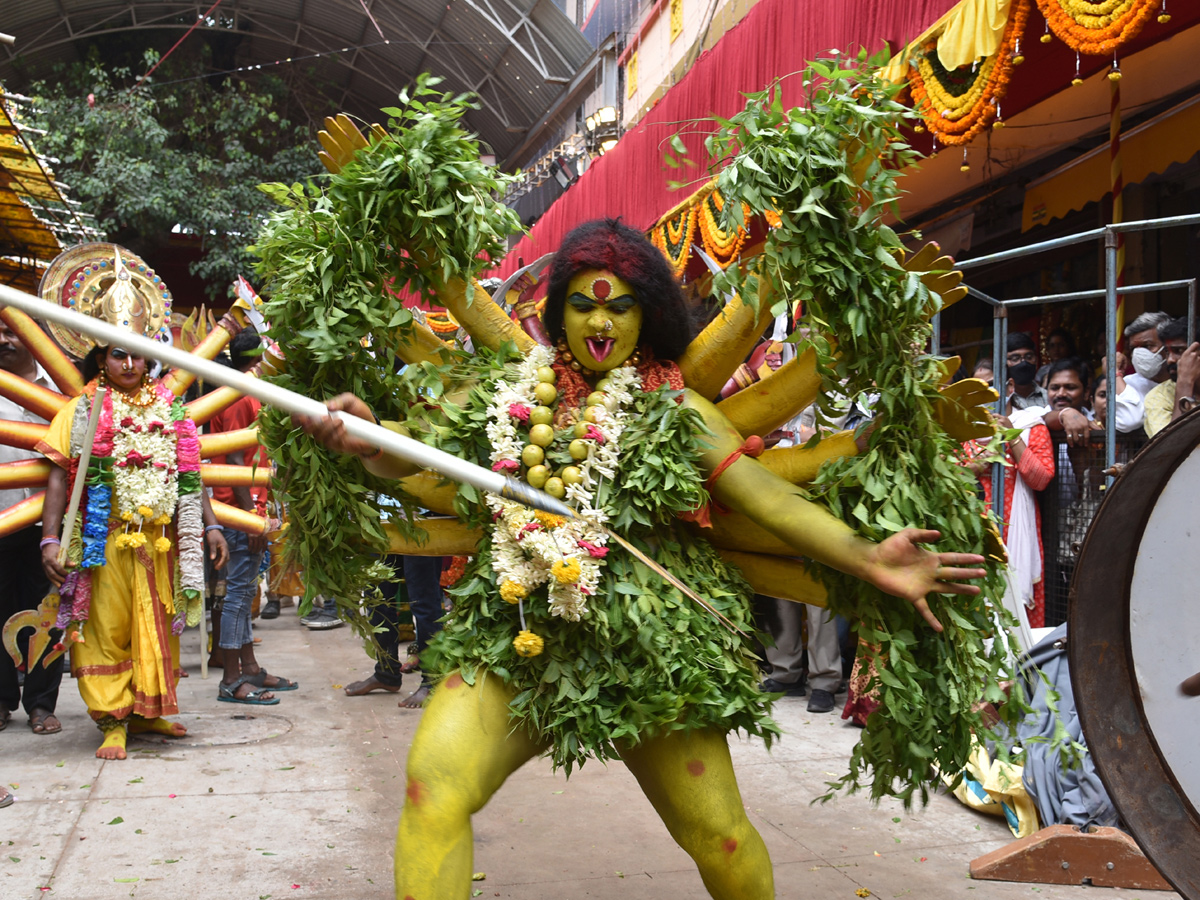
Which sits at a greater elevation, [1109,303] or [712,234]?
[712,234]

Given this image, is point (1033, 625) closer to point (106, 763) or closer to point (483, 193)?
point (483, 193)

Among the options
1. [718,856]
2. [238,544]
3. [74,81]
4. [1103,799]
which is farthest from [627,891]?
[74,81]

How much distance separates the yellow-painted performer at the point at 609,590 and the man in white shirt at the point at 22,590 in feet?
12.1

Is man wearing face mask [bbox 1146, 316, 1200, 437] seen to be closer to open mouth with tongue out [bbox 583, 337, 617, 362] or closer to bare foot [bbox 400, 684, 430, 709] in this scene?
open mouth with tongue out [bbox 583, 337, 617, 362]

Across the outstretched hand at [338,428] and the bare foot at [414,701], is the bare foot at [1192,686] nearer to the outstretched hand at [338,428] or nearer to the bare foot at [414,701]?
the outstretched hand at [338,428]

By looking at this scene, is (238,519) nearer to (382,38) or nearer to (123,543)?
(123,543)

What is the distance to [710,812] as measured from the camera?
8.71 ft

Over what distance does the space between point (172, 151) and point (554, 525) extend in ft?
53.9

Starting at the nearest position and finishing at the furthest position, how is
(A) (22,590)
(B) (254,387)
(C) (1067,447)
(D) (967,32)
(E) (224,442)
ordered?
(B) (254,387)
(D) (967,32)
(C) (1067,447)
(A) (22,590)
(E) (224,442)

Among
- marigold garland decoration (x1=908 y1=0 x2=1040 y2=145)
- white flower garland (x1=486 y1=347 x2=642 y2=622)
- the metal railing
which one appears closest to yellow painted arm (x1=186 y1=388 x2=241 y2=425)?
white flower garland (x1=486 y1=347 x2=642 y2=622)

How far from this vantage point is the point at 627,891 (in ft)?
11.5

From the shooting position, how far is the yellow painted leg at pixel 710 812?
265cm

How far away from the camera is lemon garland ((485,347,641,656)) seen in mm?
2656

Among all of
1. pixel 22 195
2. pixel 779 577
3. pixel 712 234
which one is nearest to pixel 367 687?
pixel 712 234
